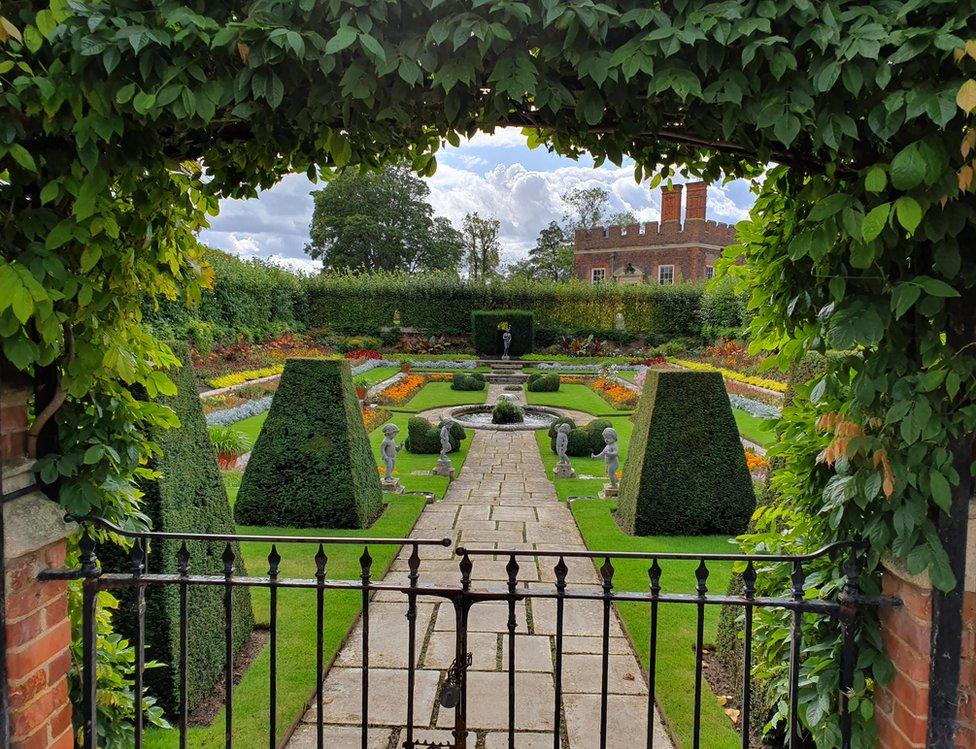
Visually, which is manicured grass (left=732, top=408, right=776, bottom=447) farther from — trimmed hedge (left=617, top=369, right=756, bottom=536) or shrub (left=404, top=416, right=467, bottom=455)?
shrub (left=404, top=416, right=467, bottom=455)

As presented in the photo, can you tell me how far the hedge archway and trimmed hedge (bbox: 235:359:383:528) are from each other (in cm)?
465

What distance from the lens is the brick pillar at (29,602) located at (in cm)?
219

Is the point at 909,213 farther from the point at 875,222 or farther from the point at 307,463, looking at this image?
the point at 307,463

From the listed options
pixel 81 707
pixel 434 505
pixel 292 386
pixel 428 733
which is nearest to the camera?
pixel 81 707

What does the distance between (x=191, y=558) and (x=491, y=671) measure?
207cm

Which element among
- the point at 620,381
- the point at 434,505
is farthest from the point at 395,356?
the point at 434,505

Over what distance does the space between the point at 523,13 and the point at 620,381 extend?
738 inches

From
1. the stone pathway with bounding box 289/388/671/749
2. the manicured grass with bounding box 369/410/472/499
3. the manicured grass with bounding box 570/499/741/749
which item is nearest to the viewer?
the stone pathway with bounding box 289/388/671/749

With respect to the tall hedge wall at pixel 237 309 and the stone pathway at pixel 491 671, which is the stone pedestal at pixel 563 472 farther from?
the tall hedge wall at pixel 237 309

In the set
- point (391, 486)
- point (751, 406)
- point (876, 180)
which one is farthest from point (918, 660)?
point (751, 406)

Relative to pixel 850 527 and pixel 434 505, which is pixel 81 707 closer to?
pixel 850 527

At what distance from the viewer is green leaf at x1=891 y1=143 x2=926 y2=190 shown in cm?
166

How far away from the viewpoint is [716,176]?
2795mm

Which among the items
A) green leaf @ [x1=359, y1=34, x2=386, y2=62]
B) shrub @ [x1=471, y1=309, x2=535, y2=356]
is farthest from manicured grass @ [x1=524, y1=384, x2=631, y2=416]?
green leaf @ [x1=359, y1=34, x2=386, y2=62]
